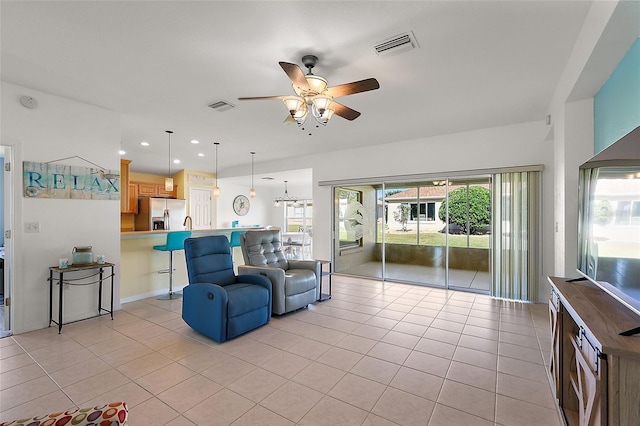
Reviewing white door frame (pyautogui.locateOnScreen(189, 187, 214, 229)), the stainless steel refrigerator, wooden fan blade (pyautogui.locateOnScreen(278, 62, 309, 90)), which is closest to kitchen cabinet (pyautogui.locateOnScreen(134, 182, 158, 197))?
the stainless steel refrigerator

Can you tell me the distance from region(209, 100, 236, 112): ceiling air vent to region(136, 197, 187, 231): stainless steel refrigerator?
14.0 feet

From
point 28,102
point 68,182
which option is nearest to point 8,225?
point 68,182

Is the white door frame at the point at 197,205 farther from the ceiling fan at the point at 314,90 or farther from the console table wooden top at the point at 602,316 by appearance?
the console table wooden top at the point at 602,316

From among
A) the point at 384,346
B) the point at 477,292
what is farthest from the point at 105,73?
the point at 477,292

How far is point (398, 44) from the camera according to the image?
2.40 m

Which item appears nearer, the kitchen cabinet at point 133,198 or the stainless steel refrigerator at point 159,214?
the stainless steel refrigerator at point 159,214

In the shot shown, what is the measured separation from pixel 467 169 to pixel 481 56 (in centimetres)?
249

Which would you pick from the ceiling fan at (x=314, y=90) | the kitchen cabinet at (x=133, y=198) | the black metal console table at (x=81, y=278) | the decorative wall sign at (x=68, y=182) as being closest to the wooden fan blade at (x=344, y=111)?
the ceiling fan at (x=314, y=90)

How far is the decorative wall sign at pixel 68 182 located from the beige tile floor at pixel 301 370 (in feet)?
5.12

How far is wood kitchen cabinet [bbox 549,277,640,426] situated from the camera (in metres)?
1.07

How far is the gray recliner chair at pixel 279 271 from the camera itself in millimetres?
3693

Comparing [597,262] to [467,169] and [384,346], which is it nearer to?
[384,346]

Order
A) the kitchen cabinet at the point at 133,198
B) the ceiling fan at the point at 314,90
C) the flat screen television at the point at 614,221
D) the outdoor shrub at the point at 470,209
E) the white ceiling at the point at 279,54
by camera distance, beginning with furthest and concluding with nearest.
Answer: the kitchen cabinet at the point at 133,198 → the outdoor shrub at the point at 470,209 → the ceiling fan at the point at 314,90 → the white ceiling at the point at 279,54 → the flat screen television at the point at 614,221

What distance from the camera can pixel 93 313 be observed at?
3748 mm
